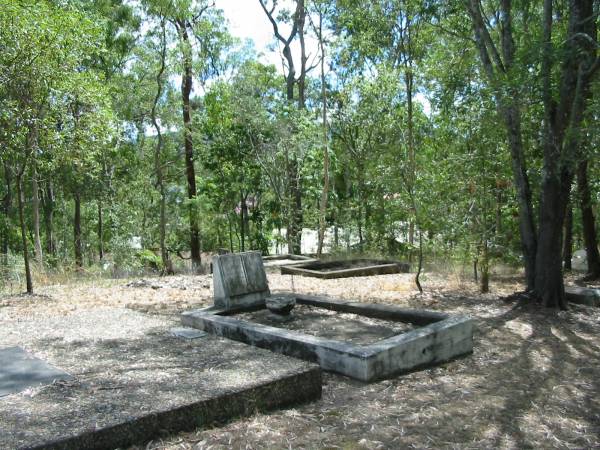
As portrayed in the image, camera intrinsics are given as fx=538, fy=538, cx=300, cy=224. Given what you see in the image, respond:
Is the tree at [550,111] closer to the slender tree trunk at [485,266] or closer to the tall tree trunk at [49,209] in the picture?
the slender tree trunk at [485,266]

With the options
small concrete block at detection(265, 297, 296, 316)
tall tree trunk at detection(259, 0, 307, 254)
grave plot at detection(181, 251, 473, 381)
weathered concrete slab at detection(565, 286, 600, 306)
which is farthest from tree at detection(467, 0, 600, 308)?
tall tree trunk at detection(259, 0, 307, 254)

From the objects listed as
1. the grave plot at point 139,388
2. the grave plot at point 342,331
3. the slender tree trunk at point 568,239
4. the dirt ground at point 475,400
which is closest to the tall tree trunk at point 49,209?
the dirt ground at point 475,400

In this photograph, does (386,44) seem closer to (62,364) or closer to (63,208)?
(62,364)

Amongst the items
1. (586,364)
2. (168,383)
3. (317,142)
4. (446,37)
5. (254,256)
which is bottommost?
(586,364)

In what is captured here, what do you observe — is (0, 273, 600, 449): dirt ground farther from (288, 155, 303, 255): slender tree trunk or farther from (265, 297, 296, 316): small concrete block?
(288, 155, 303, 255): slender tree trunk

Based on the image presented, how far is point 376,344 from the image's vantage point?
4848mm

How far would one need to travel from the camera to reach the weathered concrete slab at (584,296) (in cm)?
770

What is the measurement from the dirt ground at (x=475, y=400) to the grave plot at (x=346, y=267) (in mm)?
3426

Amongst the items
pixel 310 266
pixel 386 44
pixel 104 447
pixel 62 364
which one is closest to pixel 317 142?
pixel 386 44

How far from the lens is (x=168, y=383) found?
12.6 ft

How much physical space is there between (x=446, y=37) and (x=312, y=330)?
25.4ft

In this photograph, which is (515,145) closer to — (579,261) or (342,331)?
(342,331)

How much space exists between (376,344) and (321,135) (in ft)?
39.1

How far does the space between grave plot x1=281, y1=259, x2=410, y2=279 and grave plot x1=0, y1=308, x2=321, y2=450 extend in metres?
6.01
